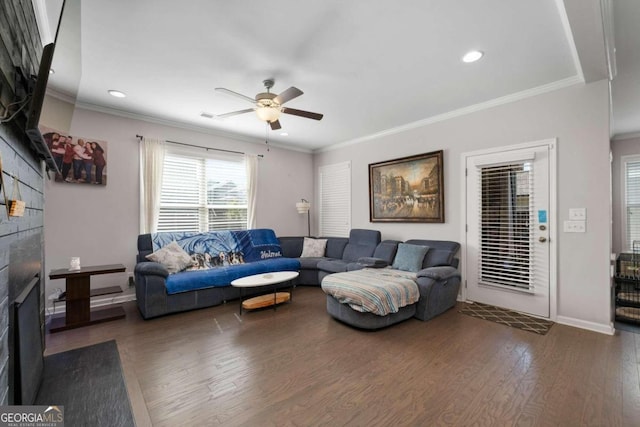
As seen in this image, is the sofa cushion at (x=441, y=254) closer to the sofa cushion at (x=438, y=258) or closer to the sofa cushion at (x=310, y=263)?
the sofa cushion at (x=438, y=258)

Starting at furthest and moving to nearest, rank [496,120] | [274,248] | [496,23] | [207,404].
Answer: [274,248]
[496,120]
[496,23]
[207,404]

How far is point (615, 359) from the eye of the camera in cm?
244

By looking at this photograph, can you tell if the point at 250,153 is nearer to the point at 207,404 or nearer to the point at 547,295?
the point at 207,404

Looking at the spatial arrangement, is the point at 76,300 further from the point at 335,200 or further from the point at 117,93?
the point at 335,200

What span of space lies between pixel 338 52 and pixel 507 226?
3065mm

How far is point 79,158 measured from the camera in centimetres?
379

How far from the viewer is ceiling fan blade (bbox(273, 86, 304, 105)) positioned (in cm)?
264

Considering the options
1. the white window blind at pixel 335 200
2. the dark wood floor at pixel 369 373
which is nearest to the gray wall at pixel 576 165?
the dark wood floor at pixel 369 373

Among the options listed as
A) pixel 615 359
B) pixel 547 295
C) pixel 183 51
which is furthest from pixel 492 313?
pixel 183 51

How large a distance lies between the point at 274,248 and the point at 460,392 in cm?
378

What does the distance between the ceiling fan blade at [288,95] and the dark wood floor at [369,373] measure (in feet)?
8.11

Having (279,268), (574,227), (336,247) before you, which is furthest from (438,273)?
(279,268)

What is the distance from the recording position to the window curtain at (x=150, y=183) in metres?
4.29

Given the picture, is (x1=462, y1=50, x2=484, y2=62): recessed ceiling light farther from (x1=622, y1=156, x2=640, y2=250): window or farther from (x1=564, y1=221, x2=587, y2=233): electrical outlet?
(x1=622, y1=156, x2=640, y2=250): window
